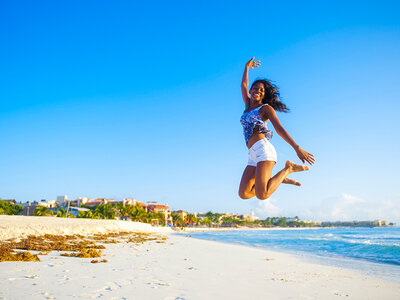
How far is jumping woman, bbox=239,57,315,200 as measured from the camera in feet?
12.8

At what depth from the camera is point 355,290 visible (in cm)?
709

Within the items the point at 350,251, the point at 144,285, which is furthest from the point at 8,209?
the point at 144,285

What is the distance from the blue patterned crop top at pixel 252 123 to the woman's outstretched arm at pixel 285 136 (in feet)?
0.38

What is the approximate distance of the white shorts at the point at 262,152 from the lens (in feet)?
13.0

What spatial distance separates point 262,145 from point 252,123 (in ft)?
1.28

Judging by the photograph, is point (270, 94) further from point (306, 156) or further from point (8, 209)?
point (8, 209)

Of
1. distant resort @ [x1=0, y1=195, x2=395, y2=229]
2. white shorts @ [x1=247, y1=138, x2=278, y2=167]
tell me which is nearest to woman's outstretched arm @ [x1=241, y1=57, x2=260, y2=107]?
white shorts @ [x1=247, y1=138, x2=278, y2=167]

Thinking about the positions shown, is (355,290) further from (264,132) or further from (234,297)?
(264,132)

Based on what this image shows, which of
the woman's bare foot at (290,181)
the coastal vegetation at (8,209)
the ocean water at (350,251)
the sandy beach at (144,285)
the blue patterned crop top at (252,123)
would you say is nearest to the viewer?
the blue patterned crop top at (252,123)

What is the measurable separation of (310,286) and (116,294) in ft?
16.0

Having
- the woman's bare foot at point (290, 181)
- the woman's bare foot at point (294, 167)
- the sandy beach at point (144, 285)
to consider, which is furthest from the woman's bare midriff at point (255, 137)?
the sandy beach at point (144, 285)

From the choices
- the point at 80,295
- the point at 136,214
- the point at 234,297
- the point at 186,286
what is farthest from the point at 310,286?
the point at 136,214

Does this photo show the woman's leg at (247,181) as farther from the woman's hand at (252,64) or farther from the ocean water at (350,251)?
the ocean water at (350,251)

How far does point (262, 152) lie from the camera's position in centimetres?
399
